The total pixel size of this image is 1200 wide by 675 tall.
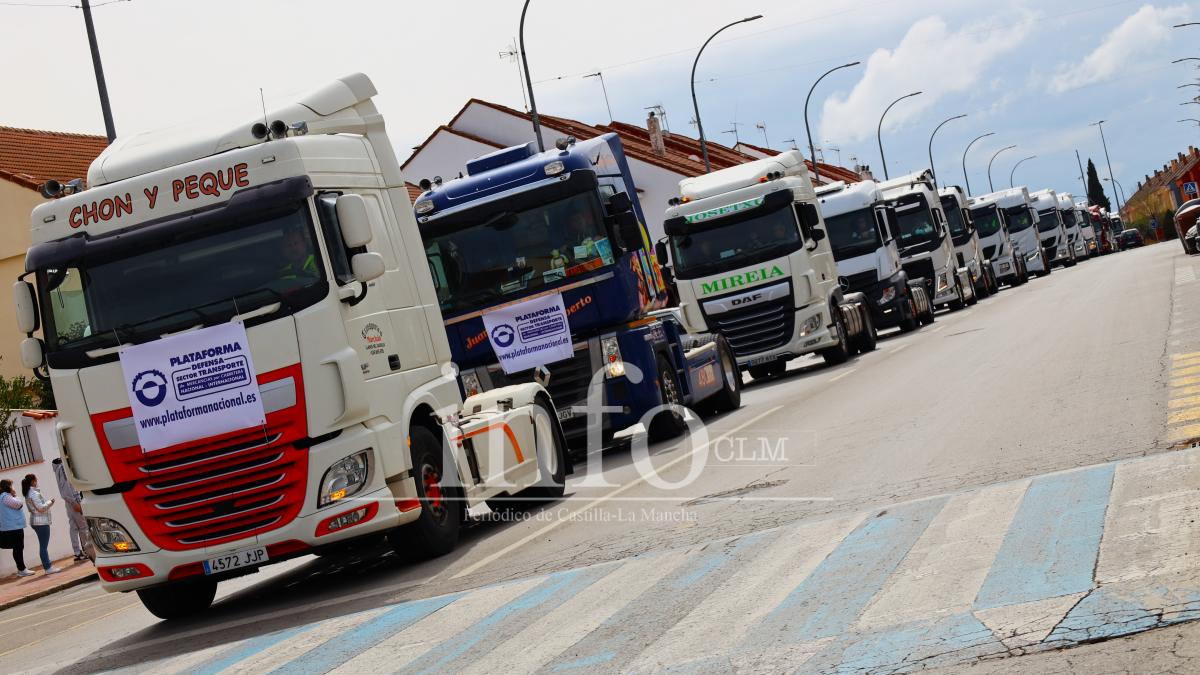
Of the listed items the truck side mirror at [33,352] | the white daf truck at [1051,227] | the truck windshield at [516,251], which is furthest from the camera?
the white daf truck at [1051,227]

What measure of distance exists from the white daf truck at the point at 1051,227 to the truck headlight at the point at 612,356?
51.8 metres

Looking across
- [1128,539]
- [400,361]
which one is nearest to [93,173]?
[400,361]

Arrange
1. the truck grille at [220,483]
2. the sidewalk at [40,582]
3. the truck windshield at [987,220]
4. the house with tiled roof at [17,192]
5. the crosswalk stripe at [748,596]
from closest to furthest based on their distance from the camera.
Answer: the crosswalk stripe at [748,596], the truck grille at [220,483], the sidewalk at [40,582], the house with tiled roof at [17,192], the truck windshield at [987,220]

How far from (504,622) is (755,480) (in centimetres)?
472

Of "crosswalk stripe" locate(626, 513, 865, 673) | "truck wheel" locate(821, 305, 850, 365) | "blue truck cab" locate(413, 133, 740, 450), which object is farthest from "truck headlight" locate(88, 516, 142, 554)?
"truck wheel" locate(821, 305, 850, 365)

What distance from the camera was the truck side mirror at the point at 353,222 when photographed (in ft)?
33.3

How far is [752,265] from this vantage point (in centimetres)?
2423

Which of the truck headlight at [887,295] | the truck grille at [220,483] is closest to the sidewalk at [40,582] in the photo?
the truck grille at [220,483]

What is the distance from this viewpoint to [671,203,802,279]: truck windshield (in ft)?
79.5

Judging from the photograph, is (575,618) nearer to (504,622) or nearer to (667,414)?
(504,622)

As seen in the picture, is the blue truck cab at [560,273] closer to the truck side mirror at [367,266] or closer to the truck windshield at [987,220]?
the truck side mirror at [367,266]

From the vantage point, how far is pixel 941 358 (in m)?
22.5

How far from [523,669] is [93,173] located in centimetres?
620

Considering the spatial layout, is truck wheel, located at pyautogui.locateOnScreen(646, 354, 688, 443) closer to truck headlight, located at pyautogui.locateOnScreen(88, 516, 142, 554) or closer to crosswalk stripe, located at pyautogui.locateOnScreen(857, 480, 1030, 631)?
truck headlight, located at pyautogui.locateOnScreen(88, 516, 142, 554)
